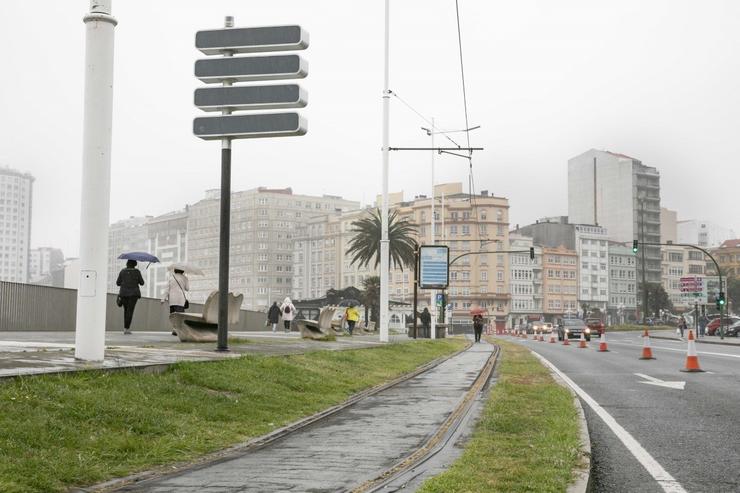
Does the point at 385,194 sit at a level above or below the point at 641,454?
above

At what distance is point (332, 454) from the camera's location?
6773 millimetres

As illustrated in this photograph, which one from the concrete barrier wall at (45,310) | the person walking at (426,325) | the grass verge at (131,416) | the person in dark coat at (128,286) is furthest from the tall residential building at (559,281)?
the grass verge at (131,416)

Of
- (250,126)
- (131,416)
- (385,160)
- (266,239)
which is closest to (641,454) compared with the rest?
(131,416)

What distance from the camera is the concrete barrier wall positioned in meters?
21.9

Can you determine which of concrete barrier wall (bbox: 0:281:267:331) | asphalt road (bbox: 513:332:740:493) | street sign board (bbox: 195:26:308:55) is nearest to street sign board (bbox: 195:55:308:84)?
street sign board (bbox: 195:26:308:55)

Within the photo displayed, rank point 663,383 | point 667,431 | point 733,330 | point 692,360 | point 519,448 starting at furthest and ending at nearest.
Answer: point 733,330, point 692,360, point 663,383, point 667,431, point 519,448

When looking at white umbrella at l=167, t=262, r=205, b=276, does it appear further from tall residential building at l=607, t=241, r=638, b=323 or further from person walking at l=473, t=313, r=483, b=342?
tall residential building at l=607, t=241, r=638, b=323

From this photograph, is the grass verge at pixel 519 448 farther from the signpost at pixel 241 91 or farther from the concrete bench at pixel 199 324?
the concrete bench at pixel 199 324

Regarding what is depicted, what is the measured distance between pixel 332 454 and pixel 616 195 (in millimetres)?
154185

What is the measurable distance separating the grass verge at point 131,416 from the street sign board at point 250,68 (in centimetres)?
478

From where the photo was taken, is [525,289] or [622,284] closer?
[525,289]

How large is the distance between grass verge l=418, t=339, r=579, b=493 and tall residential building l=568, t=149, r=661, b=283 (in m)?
145

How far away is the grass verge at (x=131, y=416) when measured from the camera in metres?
5.56

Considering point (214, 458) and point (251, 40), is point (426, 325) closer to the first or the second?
point (251, 40)
